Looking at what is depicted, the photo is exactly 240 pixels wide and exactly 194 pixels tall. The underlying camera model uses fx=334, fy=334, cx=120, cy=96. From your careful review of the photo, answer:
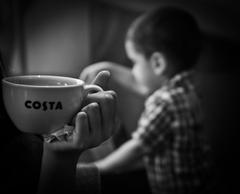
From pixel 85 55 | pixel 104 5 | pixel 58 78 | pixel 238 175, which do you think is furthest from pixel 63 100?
A: pixel 238 175

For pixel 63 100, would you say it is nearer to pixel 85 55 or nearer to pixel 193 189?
pixel 85 55

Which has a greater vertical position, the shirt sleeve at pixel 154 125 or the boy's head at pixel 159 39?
the boy's head at pixel 159 39

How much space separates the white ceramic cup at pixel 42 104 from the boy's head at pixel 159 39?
0.36m

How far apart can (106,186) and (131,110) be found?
18 cm

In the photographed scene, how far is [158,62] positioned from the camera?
24.0 inches

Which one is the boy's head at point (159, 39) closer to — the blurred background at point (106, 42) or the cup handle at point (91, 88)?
the blurred background at point (106, 42)

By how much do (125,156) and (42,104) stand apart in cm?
37

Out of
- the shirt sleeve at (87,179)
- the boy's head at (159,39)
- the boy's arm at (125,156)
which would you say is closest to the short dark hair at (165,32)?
the boy's head at (159,39)

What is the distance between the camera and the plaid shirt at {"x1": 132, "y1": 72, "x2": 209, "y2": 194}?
61cm


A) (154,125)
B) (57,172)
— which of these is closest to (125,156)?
(154,125)

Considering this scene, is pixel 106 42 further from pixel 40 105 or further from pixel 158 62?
pixel 40 105

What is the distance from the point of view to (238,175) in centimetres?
76

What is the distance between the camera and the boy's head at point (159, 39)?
0.59m

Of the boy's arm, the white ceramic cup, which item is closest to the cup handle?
the white ceramic cup
